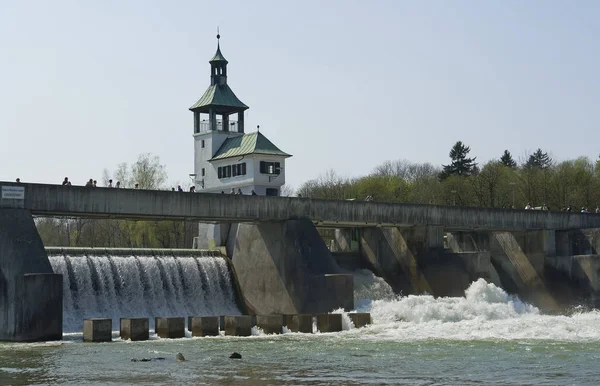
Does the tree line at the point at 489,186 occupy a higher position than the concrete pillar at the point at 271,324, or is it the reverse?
the tree line at the point at 489,186

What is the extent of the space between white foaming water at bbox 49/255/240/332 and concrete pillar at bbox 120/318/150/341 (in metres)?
5.77

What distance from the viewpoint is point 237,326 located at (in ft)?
150

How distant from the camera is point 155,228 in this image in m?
89.9

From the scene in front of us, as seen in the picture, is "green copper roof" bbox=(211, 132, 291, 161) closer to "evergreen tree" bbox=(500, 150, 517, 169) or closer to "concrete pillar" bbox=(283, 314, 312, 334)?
"concrete pillar" bbox=(283, 314, 312, 334)

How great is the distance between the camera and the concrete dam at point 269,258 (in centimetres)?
4453

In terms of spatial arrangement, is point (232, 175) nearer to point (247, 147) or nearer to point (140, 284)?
point (247, 147)

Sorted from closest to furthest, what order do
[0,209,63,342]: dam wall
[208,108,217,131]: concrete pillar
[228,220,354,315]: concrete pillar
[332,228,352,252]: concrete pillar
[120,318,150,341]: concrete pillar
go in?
[0,209,63,342]: dam wall → [120,318,150,341]: concrete pillar → [228,220,354,315]: concrete pillar → [332,228,352,252]: concrete pillar → [208,108,217,131]: concrete pillar

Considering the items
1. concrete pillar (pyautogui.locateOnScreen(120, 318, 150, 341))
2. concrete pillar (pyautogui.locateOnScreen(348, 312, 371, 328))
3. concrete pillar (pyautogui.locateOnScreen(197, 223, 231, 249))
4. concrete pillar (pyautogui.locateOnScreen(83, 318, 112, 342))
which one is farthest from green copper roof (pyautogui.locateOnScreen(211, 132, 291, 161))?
concrete pillar (pyautogui.locateOnScreen(83, 318, 112, 342))

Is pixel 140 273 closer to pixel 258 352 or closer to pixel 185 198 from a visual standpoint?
pixel 185 198

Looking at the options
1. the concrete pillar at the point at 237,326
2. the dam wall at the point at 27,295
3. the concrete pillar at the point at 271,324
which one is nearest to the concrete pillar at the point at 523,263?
the concrete pillar at the point at 271,324

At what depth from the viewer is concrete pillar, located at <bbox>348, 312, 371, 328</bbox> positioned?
48094 millimetres

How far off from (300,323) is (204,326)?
4.47 m

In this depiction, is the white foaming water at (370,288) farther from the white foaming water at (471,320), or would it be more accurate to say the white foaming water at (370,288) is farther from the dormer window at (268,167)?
the dormer window at (268,167)

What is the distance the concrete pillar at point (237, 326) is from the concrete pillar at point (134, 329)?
149 inches
